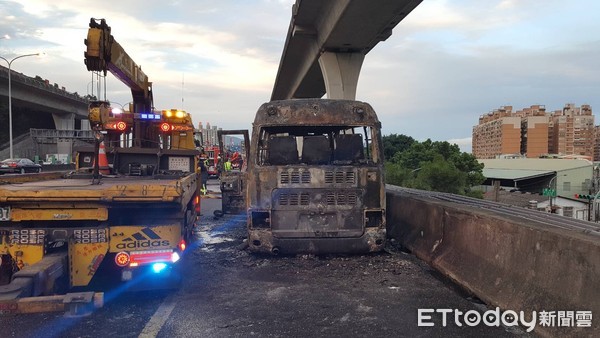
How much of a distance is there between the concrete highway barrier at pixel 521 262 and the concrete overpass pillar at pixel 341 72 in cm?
1402

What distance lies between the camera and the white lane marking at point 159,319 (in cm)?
432

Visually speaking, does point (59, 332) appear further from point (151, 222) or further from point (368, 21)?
point (368, 21)

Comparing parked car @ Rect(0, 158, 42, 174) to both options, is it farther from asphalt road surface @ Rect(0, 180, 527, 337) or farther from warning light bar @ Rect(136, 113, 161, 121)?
asphalt road surface @ Rect(0, 180, 527, 337)

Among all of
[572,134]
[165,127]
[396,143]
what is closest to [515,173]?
[396,143]

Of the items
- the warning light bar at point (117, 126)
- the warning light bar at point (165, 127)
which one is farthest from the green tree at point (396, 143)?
the warning light bar at point (117, 126)

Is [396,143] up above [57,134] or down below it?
below

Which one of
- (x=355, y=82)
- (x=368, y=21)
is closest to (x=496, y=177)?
(x=355, y=82)

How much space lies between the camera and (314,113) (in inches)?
304

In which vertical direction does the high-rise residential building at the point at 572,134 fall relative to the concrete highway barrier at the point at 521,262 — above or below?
above

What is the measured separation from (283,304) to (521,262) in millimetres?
2647

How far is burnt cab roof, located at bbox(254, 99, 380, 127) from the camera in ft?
25.3

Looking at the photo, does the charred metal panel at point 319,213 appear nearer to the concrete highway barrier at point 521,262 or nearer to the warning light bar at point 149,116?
the concrete highway barrier at point 521,262

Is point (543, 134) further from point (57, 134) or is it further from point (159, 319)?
point (159, 319)

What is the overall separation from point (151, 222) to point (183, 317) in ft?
4.13
